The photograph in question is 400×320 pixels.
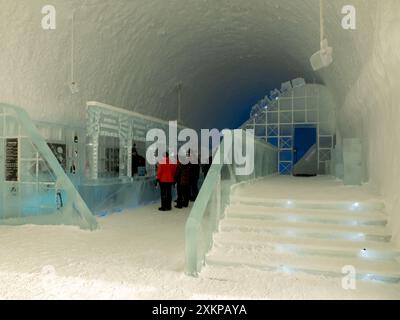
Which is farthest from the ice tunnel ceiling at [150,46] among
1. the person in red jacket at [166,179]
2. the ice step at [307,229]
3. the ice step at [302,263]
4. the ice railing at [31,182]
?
the ice step at [302,263]

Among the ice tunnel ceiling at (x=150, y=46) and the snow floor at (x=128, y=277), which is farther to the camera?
the ice tunnel ceiling at (x=150, y=46)

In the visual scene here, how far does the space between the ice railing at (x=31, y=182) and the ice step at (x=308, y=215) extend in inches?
116

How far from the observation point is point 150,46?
1003 cm

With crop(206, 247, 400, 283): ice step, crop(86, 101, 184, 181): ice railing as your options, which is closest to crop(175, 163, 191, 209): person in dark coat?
crop(86, 101, 184, 181): ice railing

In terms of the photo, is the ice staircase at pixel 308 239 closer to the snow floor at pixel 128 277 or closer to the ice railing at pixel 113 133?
the snow floor at pixel 128 277

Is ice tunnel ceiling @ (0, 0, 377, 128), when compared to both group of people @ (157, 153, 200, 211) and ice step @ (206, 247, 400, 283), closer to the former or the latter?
group of people @ (157, 153, 200, 211)

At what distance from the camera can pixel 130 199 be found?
388 inches

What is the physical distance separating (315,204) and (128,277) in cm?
308

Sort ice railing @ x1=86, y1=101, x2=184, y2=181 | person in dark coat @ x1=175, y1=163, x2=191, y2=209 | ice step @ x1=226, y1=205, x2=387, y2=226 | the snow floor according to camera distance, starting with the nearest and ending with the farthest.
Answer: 1. the snow floor
2. ice step @ x1=226, y1=205, x2=387, y2=226
3. ice railing @ x1=86, y1=101, x2=184, y2=181
4. person in dark coat @ x1=175, y1=163, x2=191, y2=209

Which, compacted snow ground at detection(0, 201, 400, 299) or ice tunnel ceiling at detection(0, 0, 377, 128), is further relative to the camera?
ice tunnel ceiling at detection(0, 0, 377, 128)

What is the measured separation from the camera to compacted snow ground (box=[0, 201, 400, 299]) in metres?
3.68

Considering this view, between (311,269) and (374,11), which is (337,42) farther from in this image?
Answer: (311,269)

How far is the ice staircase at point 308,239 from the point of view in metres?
4.35

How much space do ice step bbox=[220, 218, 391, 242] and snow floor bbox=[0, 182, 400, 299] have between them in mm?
898
